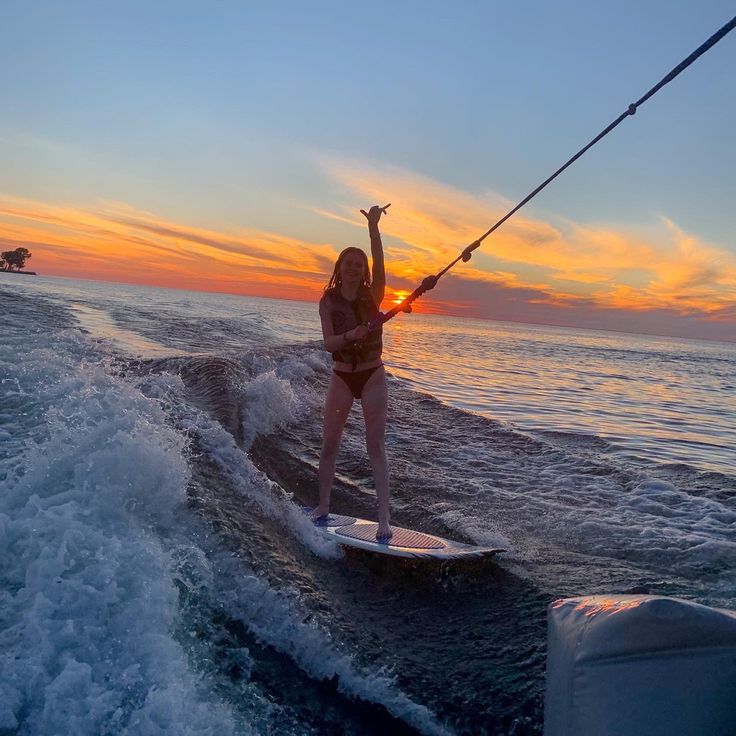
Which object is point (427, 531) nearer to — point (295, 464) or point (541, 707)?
point (295, 464)

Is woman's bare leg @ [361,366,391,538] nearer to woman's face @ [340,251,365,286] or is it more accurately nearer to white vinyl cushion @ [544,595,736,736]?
woman's face @ [340,251,365,286]

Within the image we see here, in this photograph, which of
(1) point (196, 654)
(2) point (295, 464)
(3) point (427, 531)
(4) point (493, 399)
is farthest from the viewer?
(4) point (493, 399)

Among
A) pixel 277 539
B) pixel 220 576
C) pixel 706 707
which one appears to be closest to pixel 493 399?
pixel 277 539

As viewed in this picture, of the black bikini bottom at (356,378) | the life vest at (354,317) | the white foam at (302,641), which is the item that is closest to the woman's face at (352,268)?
the life vest at (354,317)

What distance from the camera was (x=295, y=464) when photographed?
23.1 ft

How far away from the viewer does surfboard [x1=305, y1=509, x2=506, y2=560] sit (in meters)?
4.39

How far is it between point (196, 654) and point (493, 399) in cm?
1142

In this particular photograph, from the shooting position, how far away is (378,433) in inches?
196

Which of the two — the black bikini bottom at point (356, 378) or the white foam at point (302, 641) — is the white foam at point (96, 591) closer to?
the white foam at point (302, 641)

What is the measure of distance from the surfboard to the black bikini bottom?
1120 millimetres

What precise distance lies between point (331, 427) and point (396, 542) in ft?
3.90

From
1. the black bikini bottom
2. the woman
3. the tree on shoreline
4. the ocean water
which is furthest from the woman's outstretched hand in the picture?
the tree on shoreline

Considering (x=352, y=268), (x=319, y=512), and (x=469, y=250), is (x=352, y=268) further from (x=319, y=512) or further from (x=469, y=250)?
(x=319, y=512)

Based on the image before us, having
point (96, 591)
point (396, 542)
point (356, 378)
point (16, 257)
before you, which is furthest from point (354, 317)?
point (16, 257)
